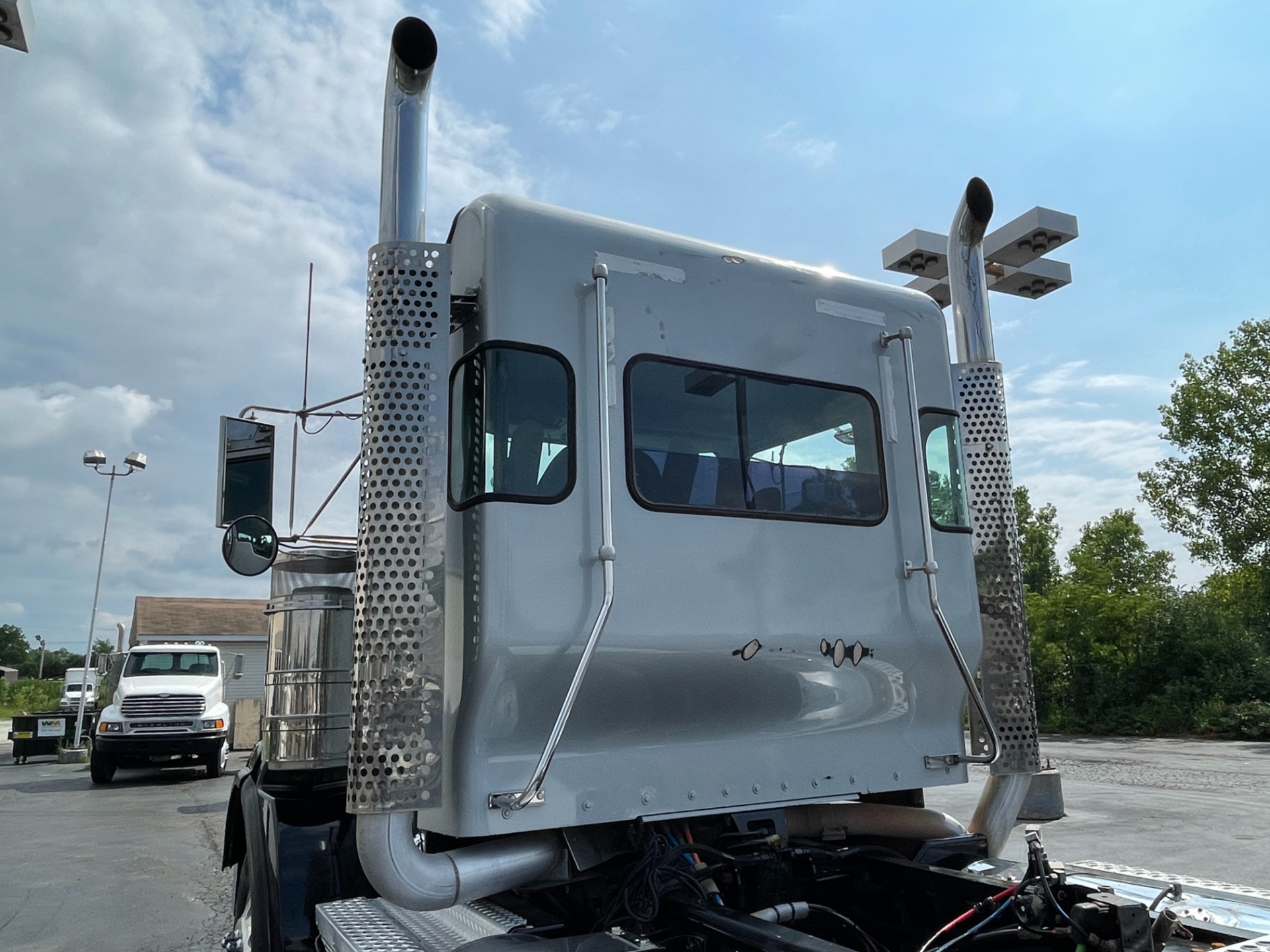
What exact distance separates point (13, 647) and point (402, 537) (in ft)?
432

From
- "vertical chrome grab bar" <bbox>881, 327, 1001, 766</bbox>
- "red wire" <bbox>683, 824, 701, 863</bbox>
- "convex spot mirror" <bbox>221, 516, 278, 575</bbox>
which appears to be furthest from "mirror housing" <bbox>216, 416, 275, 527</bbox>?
"vertical chrome grab bar" <bbox>881, 327, 1001, 766</bbox>

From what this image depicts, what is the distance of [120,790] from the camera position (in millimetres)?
14984

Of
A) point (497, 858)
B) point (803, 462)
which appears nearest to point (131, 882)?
point (497, 858)

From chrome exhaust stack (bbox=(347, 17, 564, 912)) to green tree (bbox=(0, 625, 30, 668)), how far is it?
412 feet

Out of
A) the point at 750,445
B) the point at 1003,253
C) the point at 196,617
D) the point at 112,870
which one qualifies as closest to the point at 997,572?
the point at 750,445

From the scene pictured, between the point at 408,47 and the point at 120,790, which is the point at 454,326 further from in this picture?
the point at 120,790

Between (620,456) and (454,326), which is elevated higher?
(454,326)

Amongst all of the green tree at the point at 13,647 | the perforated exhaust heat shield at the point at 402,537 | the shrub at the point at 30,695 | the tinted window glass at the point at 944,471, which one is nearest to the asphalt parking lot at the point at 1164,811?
the tinted window glass at the point at 944,471

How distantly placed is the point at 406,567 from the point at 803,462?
139 cm

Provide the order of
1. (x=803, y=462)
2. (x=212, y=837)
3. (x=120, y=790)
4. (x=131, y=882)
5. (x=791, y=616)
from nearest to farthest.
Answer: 1. (x=791, y=616)
2. (x=803, y=462)
3. (x=131, y=882)
4. (x=212, y=837)
5. (x=120, y=790)

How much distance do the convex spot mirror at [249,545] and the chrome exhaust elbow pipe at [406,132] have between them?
3.82 ft

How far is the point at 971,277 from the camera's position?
3863 millimetres

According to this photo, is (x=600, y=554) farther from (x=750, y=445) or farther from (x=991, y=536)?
(x=991, y=536)

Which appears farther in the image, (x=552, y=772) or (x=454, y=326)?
(x=454, y=326)
